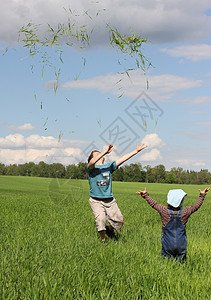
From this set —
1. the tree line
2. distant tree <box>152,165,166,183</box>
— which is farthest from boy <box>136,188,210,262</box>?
distant tree <box>152,165,166,183</box>

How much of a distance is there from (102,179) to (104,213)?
680mm

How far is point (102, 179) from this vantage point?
7.04 metres

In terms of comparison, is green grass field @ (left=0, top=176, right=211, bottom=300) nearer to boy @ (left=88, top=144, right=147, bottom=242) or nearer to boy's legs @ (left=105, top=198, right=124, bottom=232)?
boy @ (left=88, top=144, right=147, bottom=242)

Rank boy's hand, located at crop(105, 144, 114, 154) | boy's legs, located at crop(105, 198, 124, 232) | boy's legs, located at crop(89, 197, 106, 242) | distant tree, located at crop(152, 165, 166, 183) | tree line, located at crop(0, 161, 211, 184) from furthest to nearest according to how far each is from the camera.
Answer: distant tree, located at crop(152, 165, 166, 183), tree line, located at crop(0, 161, 211, 184), boy's legs, located at crop(105, 198, 124, 232), boy's legs, located at crop(89, 197, 106, 242), boy's hand, located at crop(105, 144, 114, 154)

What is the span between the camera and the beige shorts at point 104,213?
277 inches

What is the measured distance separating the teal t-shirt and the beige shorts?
0.16 metres

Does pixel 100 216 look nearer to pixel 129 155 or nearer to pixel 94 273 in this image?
pixel 129 155

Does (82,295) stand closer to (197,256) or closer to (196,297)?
(196,297)

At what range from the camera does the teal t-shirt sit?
23.1 ft

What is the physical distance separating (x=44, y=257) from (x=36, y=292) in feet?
4.01

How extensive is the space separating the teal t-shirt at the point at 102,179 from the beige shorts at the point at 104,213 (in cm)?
16

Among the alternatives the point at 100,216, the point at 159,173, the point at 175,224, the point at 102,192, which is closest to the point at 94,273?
the point at 175,224

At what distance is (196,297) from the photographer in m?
4.02

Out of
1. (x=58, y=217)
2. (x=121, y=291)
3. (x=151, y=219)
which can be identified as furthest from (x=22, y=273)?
(x=151, y=219)
